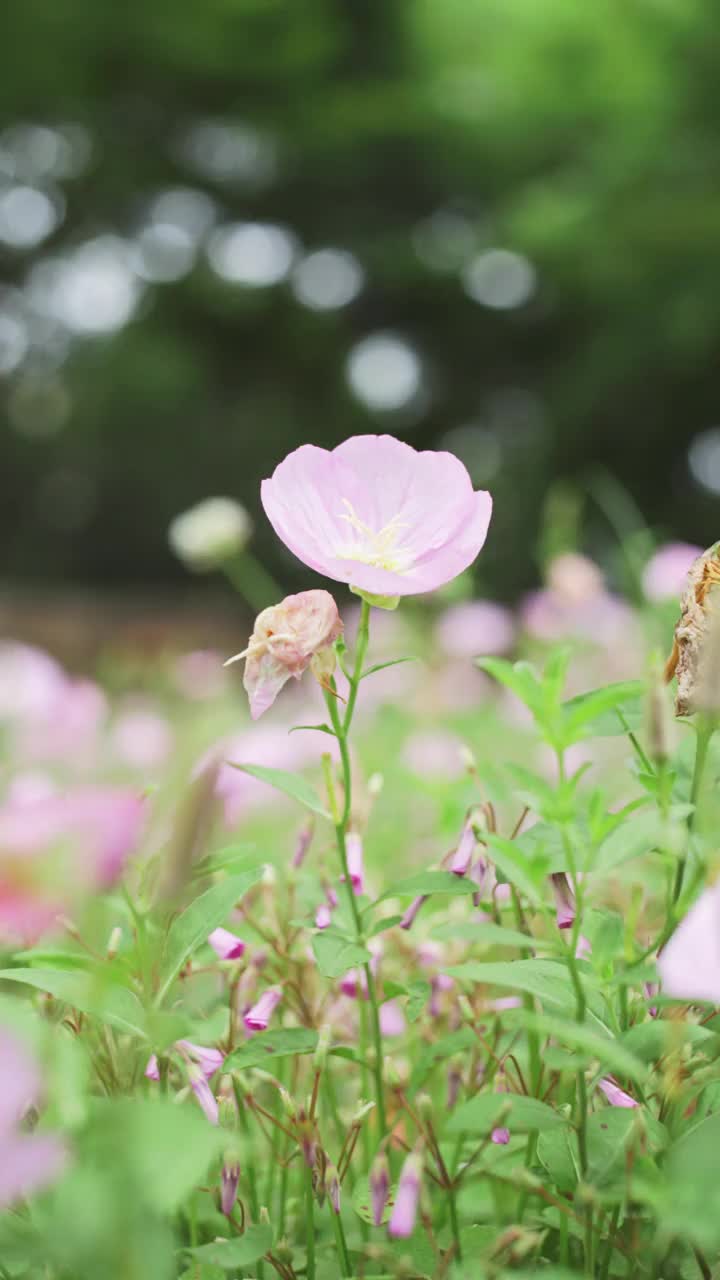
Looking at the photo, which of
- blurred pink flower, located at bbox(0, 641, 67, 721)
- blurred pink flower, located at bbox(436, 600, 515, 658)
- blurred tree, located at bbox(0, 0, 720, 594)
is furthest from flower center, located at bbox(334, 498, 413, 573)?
blurred tree, located at bbox(0, 0, 720, 594)

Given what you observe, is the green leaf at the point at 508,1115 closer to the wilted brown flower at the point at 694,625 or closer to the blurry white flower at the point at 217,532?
the wilted brown flower at the point at 694,625

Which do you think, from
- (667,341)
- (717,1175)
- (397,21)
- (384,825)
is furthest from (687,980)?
(397,21)

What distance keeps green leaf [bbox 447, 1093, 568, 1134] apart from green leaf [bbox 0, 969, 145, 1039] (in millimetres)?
96

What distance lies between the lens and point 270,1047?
1.20 ft

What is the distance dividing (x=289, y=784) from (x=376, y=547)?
10cm

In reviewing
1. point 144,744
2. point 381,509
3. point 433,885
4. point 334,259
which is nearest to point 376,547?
point 381,509

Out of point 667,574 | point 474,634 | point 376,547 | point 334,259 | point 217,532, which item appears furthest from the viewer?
point 334,259

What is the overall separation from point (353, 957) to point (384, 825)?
0.97 metres

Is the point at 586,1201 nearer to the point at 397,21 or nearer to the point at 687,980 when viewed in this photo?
the point at 687,980

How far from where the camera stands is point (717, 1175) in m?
0.24

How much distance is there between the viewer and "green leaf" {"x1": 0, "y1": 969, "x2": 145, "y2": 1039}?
309 mm

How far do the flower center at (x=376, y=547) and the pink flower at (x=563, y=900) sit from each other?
4.7 inches

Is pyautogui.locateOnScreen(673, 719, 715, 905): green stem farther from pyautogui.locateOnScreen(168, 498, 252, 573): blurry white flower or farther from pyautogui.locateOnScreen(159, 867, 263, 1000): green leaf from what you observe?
pyautogui.locateOnScreen(168, 498, 252, 573): blurry white flower

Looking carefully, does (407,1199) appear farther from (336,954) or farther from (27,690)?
(27,690)
